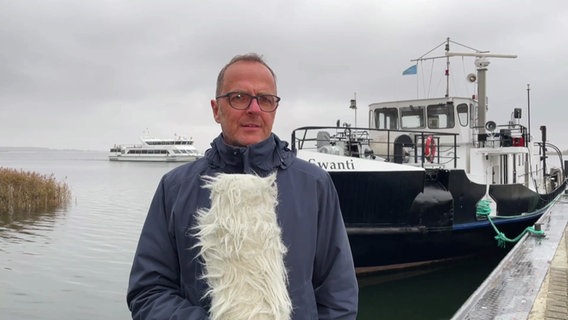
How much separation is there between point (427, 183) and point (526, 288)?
3.66 m

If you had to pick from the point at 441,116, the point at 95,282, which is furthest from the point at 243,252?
the point at 441,116

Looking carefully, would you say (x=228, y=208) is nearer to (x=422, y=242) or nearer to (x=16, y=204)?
(x=422, y=242)

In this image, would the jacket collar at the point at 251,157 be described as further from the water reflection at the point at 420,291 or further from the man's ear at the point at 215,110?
the water reflection at the point at 420,291

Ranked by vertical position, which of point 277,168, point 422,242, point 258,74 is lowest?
point 422,242

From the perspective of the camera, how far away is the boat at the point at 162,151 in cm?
9406

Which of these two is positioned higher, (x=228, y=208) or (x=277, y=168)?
(x=277, y=168)

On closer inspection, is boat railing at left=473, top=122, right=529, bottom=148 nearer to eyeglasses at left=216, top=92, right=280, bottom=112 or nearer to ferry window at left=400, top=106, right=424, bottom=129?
ferry window at left=400, top=106, right=424, bottom=129

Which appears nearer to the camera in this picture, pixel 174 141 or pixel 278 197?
pixel 278 197

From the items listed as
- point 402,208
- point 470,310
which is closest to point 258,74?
point 470,310

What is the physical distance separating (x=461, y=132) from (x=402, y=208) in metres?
3.89

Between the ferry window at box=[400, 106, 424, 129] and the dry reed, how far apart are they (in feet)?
50.8

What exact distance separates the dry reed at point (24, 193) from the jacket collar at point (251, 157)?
19808 millimetres

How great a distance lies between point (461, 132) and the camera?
11.1m

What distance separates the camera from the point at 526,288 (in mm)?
4668
